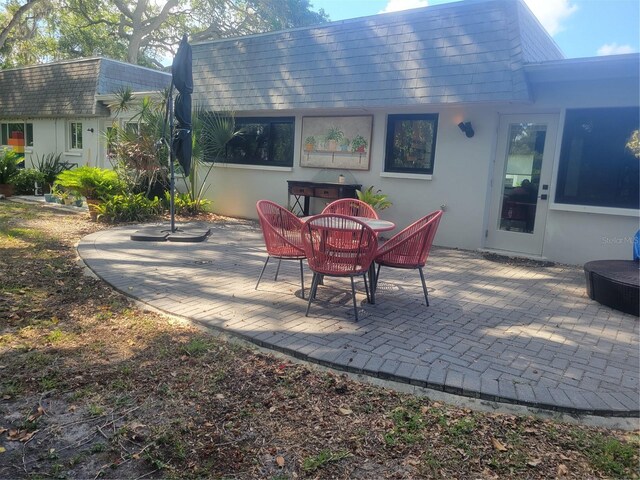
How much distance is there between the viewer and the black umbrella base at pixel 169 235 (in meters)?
7.79

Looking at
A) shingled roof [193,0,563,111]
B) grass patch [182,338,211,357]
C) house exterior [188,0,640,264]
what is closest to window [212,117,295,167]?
house exterior [188,0,640,264]

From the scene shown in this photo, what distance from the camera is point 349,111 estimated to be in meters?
9.27

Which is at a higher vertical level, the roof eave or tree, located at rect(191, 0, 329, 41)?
tree, located at rect(191, 0, 329, 41)

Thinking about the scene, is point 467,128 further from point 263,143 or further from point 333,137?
point 263,143

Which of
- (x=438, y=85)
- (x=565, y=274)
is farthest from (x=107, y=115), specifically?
(x=565, y=274)

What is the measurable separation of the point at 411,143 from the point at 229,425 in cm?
722

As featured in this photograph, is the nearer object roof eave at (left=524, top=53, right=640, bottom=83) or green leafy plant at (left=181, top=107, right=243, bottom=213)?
roof eave at (left=524, top=53, right=640, bottom=83)

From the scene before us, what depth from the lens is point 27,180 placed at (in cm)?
1355

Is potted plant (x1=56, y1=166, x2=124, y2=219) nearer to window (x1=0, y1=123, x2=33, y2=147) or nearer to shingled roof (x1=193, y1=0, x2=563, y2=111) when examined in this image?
shingled roof (x1=193, y1=0, x2=563, y2=111)

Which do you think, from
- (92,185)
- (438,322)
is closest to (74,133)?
(92,185)

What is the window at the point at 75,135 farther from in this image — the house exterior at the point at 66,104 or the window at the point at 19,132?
the window at the point at 19,132

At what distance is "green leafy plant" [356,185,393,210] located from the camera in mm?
8547

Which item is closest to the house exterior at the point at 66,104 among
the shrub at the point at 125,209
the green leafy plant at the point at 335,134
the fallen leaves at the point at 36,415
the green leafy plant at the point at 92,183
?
the green leafy plant at the point at 92,183

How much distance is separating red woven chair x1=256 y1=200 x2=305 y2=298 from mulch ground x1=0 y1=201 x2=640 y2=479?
1.45 metres
